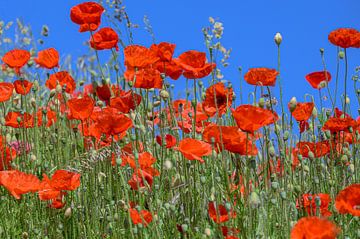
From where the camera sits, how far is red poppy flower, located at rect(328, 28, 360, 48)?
324 cm

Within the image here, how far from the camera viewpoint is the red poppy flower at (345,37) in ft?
10.6

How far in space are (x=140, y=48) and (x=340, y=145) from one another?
1204mm

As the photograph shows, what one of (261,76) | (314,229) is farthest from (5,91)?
(314,229)

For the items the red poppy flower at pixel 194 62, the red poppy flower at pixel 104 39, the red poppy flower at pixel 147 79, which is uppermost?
the red poppy flower at pixel 104 39

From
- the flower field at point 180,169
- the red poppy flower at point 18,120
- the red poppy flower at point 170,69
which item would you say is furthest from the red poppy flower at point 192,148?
the red poppy flower at point 18,120

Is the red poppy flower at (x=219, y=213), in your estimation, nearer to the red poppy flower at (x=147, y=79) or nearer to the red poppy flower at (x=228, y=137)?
the red poppy flower at (x=228, y=137)

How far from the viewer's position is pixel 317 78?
11.3 feet

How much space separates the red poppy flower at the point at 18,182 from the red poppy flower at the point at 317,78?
1.48 meters

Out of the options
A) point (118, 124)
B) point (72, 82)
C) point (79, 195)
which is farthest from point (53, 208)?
point (72, 82)

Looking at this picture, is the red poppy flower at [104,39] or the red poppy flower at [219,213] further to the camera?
the red poppy flower at [104,39]

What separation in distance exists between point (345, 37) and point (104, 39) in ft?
3.69

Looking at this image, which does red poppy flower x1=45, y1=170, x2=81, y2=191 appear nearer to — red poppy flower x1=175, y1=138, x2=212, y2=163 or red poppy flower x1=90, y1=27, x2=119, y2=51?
red poppy flower x1=175, y1=138, x2=212, y2=163

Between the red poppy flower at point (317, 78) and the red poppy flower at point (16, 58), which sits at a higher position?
the red poppy flower at point (16, 58)

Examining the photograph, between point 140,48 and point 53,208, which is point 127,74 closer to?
point 140,48
